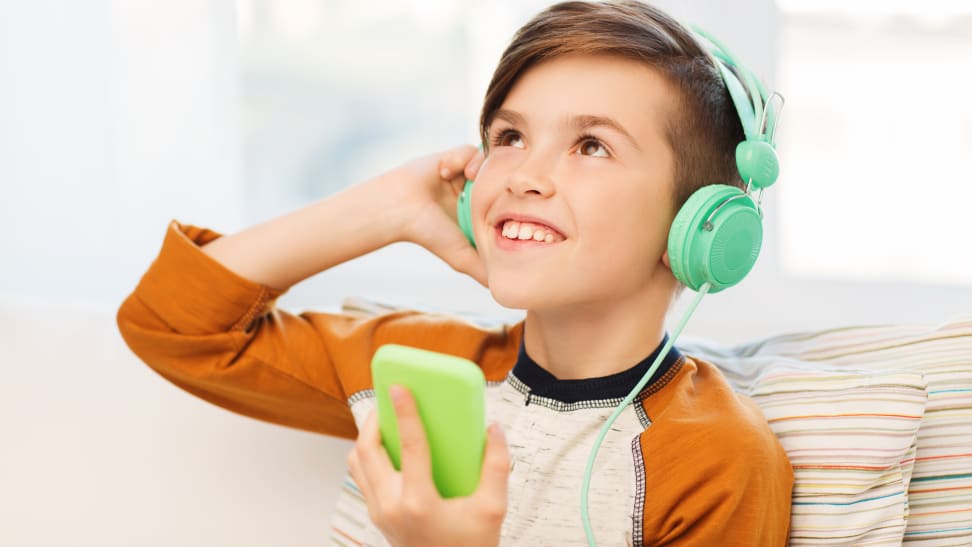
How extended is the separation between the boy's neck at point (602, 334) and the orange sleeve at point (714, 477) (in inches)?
3.9

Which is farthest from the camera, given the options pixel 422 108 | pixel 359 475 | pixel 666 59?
pixel 422 108

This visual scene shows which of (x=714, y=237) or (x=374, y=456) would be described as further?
(x=714, y=237)

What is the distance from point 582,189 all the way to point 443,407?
1.31ft

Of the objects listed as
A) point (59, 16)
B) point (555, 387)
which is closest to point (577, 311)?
point (555, 387)

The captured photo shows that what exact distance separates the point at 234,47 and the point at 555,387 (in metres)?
1.41

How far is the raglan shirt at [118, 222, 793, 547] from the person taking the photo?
43.9 inches

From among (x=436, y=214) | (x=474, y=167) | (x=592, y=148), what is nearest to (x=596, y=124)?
(x=592, y=148)

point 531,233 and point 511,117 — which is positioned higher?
point 511,117

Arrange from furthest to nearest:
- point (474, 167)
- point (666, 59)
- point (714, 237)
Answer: point (474, 167) < point (666, 59) < point (714, 237)

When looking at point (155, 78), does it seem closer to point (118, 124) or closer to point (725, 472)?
point (118, 124)

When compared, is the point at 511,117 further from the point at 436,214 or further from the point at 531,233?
the point at 436,214

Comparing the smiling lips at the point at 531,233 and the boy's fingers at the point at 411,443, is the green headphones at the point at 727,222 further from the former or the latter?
the boy's fingers at the point at 411,443

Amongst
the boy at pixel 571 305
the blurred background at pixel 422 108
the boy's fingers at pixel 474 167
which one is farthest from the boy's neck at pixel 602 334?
the blurred background at pixel 422 108

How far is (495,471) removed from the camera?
0.84 metres
